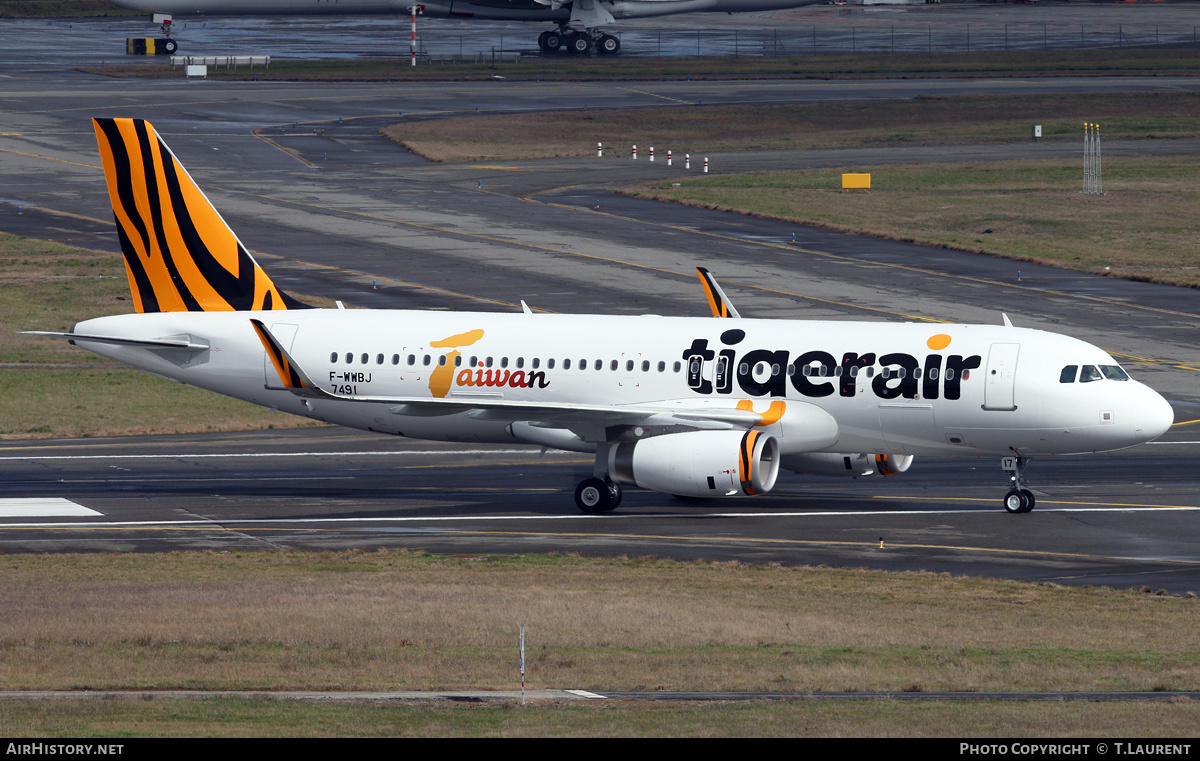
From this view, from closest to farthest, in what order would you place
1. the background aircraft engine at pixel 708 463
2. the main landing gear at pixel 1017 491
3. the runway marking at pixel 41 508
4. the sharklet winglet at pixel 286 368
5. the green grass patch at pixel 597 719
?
the green grass patch at pixel 597 719, the background aircraft engine at pixel 708 463, the main landing gear at pixel 1017 491, the sharklet winglet at pixel 286 368, the runway marking at pixel 41 508

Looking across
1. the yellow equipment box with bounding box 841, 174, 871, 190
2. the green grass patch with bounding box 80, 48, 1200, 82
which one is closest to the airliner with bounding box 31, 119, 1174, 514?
the yellow equipment box with bounding box 841, 174, 871, 190

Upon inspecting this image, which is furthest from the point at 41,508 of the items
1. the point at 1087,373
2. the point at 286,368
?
the point at 1087,373

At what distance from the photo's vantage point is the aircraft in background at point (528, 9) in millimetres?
143500

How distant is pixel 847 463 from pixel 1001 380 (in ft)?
15.8

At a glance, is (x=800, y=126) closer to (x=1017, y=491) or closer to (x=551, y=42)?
(x=551, y=42)

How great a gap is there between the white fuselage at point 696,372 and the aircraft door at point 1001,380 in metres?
0.03

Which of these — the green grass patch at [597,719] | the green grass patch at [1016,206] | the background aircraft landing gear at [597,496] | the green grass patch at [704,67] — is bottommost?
the green grass patch at [597,719]

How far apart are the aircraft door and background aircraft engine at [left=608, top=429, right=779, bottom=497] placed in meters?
5.27

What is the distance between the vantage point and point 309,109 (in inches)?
4798

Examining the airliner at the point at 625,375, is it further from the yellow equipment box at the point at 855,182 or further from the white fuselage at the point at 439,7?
the white fuselage at the point at 439,7

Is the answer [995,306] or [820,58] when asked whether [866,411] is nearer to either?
[995,306]

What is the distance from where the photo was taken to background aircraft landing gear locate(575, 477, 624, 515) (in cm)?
4031

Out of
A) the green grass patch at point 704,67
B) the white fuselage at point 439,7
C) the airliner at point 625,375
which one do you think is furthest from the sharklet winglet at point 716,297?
the white fuselage at point 439,7

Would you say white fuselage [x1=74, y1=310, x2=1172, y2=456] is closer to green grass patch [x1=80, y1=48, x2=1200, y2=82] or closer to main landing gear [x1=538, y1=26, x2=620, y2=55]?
green grass patch [x1=80, y1=48, x2=1200, y2=82]
